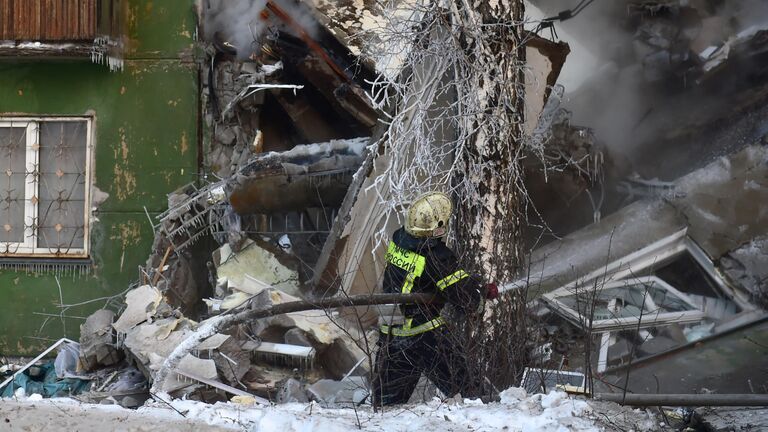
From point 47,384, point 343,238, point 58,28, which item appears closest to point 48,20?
point 58,28

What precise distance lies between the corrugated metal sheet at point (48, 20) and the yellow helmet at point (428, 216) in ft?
14.4

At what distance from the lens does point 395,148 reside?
6688mm

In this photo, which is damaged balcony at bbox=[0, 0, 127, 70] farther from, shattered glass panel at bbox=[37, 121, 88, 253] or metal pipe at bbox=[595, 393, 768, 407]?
metal pipe at bbox=[595, 393, 768, 407]

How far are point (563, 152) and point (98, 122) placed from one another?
446 cm

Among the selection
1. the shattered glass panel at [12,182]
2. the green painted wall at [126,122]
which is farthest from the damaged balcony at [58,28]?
the shattered glass panel at [12,182]

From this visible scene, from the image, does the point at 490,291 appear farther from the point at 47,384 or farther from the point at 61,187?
the point at 61,187

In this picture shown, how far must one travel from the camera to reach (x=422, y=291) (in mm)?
5215

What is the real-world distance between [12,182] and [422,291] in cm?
548

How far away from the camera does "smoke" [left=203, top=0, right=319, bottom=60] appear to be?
8008 millimetres

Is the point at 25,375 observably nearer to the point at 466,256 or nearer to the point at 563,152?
the point at 466,256

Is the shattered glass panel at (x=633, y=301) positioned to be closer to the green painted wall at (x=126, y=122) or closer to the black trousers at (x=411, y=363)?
the black trousers at (x=411, y=363)

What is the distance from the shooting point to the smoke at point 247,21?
8.01m

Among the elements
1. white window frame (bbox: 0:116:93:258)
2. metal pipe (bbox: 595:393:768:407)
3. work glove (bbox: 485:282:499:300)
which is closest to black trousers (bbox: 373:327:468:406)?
work glove (bbox: 485:282:499:300)

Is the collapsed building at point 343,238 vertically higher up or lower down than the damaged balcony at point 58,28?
lower down
